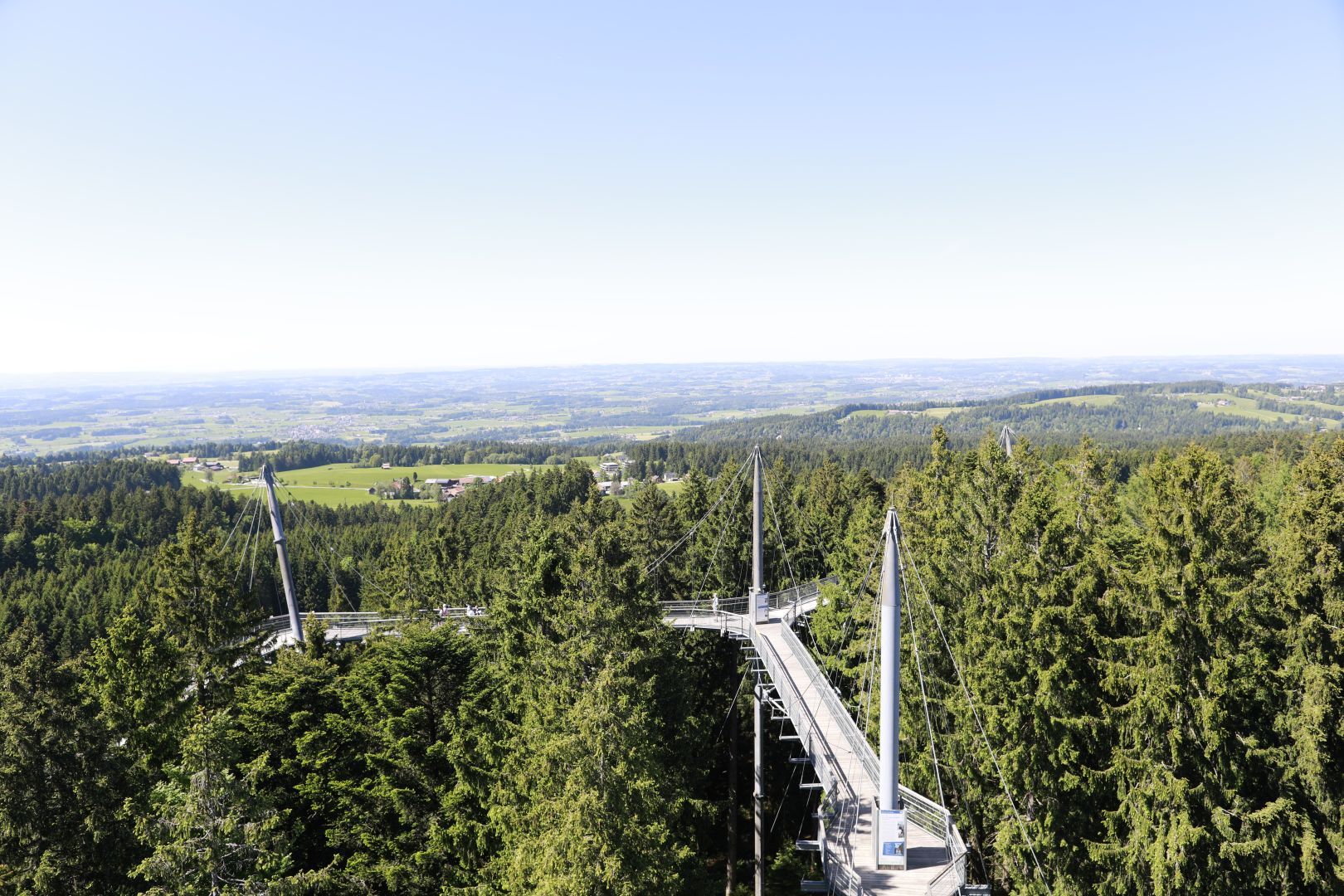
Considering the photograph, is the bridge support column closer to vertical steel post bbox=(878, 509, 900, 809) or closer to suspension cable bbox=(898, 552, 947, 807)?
suspension cable bbox=(898, 552, 947, 807)

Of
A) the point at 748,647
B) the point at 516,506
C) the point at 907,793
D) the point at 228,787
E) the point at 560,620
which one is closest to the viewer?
the point at 228,787

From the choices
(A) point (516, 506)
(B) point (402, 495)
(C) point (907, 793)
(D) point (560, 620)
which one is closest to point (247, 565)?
(A) point (516, 506)

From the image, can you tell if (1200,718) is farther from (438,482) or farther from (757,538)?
(438,482)

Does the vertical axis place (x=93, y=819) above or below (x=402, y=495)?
above

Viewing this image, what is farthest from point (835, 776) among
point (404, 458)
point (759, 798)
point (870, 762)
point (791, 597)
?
point (404, 458)

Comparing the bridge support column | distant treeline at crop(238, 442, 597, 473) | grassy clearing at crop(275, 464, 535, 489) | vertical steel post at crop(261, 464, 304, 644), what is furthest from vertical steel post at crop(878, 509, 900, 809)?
distant treeline at crop(238, 442, 597, 473)

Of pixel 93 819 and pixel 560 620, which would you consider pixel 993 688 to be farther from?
pixel 93 819
